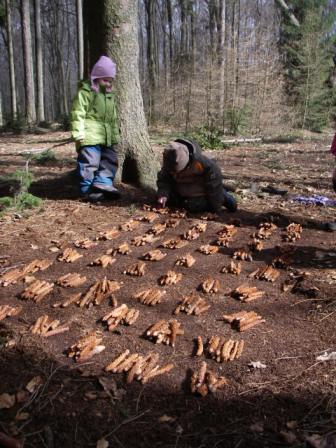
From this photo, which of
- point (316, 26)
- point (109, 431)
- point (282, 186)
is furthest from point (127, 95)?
point (316, 26)

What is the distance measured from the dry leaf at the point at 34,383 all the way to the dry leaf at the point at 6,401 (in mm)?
120

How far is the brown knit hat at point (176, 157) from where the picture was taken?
6109mm

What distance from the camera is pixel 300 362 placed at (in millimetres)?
3238

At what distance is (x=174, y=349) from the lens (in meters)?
3.43

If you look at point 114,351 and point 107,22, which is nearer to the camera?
point 114,351

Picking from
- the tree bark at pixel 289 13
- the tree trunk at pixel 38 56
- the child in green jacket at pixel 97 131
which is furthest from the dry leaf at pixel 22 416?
the tree bark at pixel 289 13

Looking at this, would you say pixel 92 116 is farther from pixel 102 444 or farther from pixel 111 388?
pixel 102 444

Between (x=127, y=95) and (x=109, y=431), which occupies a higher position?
(x=127, y=95)

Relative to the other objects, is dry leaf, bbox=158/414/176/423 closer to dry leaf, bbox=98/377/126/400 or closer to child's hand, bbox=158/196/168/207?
dry leaf, bbox=98/377/126/400

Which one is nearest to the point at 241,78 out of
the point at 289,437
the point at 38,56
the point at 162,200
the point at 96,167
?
Result: the point at 38,56

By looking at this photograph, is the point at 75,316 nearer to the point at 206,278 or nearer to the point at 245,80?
the point at 206,278

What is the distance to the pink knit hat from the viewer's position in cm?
674

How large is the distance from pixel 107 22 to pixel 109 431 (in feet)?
21.9

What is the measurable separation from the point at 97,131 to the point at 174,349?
4714 mm
